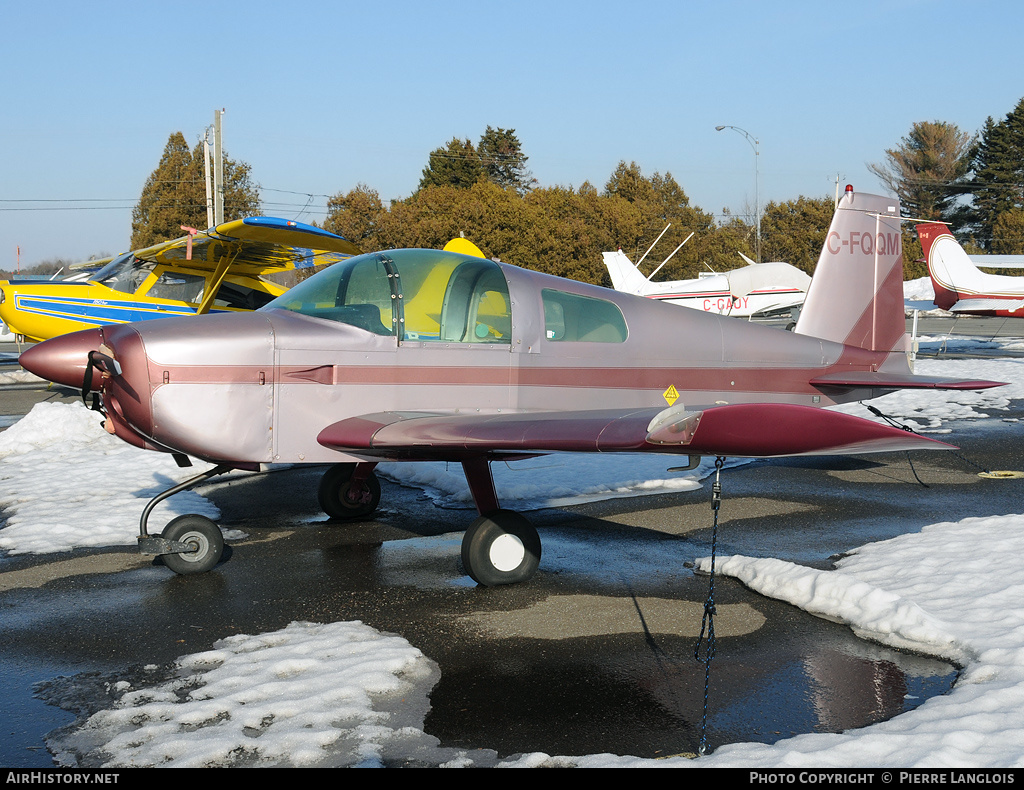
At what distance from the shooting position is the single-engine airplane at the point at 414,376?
203 inches

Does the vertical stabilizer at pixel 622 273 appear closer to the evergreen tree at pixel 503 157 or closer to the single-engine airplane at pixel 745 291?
the single-engine airplane at pixel 745 291

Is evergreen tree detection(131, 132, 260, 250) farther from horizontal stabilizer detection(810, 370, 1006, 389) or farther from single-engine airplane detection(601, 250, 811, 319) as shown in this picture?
horizontal stabilizer detection(810, 370, 1006, 389)

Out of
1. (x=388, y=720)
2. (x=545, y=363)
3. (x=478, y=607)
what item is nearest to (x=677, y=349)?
(x=545, y=363)

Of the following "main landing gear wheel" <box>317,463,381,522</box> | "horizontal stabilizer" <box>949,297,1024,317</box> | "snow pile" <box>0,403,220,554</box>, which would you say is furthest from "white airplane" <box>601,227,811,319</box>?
"main landing gear wheel" <box>317,463,381,522</box>

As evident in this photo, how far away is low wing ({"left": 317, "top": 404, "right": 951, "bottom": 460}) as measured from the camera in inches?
147

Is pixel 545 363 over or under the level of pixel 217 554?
over

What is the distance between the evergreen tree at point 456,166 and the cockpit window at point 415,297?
58506mm

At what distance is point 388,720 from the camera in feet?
11.5

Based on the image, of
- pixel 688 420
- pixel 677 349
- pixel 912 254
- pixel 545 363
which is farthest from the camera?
pixel 912 254

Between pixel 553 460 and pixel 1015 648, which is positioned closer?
pixel 1015 648

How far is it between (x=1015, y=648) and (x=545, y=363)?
132 inches

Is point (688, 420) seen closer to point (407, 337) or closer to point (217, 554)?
point (407, 337)

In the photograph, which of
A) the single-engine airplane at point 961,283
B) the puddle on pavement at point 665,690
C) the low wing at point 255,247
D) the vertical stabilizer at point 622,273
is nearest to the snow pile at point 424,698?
the puddle on pavement at point 665,690

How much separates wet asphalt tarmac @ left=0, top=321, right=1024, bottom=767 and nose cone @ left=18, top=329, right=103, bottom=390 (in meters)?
1.35
